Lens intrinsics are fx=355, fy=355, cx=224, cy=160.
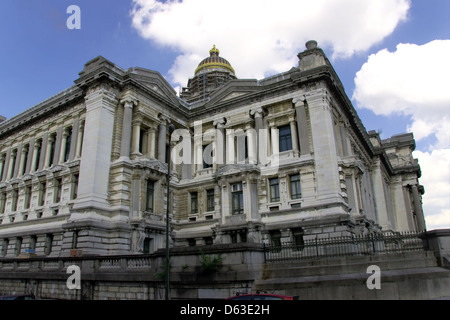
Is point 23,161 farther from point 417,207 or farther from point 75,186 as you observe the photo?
point 417,207

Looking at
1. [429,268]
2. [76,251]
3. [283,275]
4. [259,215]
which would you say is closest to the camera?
[429,268]

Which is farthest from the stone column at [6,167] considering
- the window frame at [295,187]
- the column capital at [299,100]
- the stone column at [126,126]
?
the column capital at [299,100]

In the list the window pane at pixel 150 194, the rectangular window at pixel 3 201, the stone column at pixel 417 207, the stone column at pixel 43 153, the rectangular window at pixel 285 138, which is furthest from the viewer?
the stone column at pixel 417 207

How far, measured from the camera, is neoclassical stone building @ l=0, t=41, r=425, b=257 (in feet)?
90.0

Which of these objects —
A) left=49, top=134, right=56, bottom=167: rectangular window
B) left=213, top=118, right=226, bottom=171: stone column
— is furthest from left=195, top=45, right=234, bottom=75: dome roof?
left=49, top=134, right=56, bottom=167: rectangular window

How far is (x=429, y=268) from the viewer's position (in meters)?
14.2

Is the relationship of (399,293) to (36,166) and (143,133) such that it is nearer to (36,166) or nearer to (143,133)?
(143,133)

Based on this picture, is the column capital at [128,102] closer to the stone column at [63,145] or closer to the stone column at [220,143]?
the stone column at [63,145]

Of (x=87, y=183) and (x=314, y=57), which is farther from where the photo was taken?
(x=314, y=57)

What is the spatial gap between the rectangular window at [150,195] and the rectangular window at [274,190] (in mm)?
10295

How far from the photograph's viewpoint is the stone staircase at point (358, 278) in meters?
12.9
